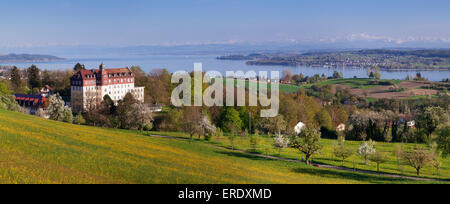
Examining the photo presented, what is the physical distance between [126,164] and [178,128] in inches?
1306

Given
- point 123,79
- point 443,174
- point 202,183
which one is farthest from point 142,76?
point 202,183

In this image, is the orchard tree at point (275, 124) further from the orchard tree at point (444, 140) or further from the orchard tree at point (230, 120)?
the orchard tree at point (444, 140)

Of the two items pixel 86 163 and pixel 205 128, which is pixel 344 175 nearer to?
pixel 86 163

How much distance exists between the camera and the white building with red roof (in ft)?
203

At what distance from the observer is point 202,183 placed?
1336cm

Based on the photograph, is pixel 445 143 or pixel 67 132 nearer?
pixel 67 132

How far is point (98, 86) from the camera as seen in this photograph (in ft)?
223

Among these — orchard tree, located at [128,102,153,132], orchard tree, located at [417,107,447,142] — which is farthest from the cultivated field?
orchard tree, located at [128,102,153,132]

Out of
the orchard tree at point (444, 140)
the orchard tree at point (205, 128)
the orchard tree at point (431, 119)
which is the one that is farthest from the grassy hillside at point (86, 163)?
the orchard tree at point (431, 119)

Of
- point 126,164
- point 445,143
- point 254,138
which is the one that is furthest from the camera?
point 254,138

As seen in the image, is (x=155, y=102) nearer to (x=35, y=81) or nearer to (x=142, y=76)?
(x=142, y=76)

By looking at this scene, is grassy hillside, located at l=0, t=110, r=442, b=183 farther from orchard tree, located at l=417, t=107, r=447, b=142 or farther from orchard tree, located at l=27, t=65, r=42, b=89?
orchard tree, located at l=27, t=65, r=42, b=89

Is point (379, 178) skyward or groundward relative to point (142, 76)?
groundward

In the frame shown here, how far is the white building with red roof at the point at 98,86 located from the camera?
61.9m
